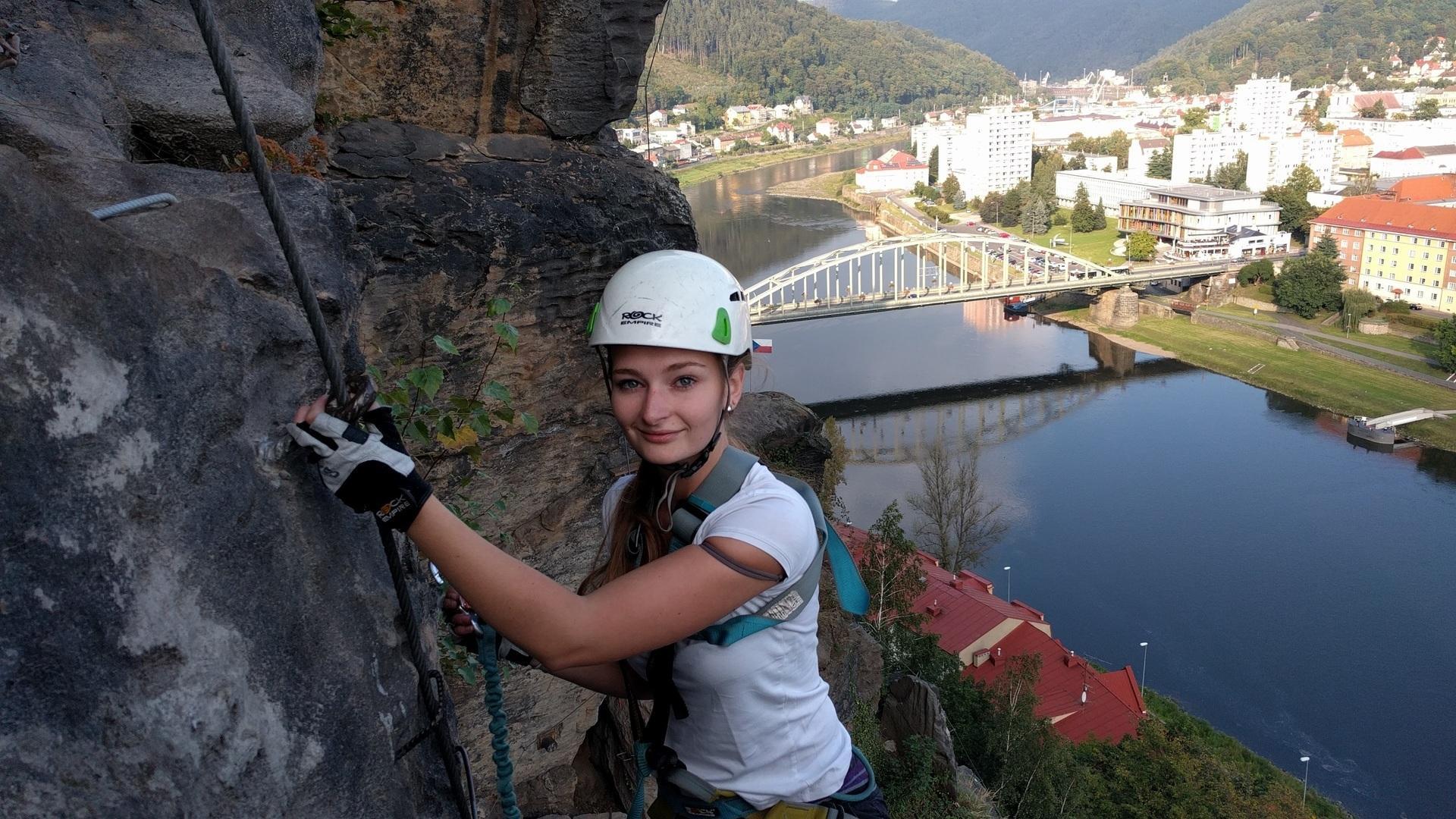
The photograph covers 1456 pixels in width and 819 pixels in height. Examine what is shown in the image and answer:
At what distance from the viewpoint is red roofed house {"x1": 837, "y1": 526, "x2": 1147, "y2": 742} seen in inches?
513

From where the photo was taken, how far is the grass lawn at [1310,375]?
26.2 m

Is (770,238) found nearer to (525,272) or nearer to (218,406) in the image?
(525,272)

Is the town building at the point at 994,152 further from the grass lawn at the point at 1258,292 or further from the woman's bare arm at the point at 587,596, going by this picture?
the woman's bare arm at the point at 587,596

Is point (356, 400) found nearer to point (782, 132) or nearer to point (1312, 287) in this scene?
point (1312, 287)

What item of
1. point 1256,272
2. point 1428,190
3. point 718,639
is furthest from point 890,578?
point 1428,190

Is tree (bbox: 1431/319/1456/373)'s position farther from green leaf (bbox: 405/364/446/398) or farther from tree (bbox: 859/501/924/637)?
green leaf (bbox: 405/364/446/398)

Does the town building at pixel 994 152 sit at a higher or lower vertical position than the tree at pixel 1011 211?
higher

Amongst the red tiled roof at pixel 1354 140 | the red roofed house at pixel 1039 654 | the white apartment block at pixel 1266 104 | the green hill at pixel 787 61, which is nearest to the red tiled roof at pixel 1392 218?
the red tiled roof at pixel 1354 140

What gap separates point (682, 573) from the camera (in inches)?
53.7

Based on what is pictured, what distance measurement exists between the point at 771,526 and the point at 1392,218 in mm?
43817

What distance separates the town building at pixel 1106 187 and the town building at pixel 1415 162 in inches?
478

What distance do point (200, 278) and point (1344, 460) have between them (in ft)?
87.8

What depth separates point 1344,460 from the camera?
23.7 metres

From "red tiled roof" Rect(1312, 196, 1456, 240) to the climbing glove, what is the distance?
136ft
